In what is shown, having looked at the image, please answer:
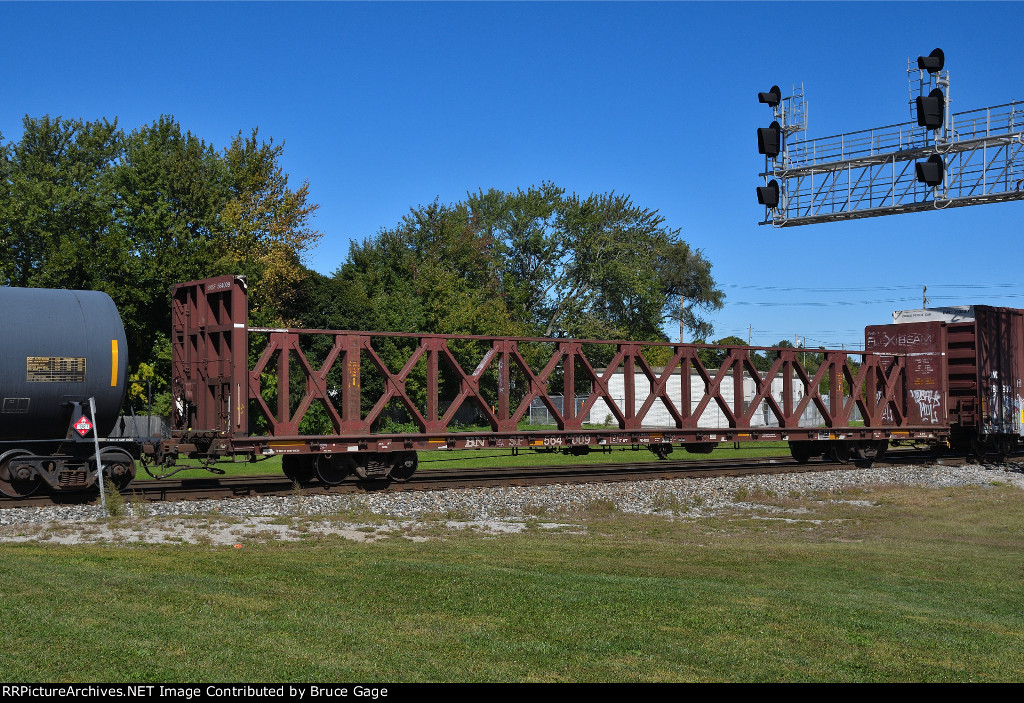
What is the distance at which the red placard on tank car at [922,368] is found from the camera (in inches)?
1222

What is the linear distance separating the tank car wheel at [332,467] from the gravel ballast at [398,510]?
1.85 metres

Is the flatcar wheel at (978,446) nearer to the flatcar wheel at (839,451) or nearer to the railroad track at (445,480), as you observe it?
the railroad track at (445,480)

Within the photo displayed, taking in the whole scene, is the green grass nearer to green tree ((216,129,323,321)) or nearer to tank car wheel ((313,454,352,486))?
→ tank car wheel ((313,454,352,486))

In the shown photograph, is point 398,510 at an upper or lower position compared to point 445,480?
lower

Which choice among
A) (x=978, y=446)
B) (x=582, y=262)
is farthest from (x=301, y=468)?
(x=582, y=262)

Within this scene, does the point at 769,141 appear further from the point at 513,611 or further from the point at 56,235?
the point at 56,235

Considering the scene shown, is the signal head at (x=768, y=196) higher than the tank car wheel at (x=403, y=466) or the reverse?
higher

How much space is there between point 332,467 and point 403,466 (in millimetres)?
1605

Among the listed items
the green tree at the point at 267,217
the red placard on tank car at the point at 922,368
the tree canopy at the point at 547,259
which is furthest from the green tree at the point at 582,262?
the red placard on tank car at the point at 922,368

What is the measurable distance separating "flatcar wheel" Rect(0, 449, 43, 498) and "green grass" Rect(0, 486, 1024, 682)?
16.8ft

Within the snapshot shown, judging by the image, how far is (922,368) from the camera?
1242 inches

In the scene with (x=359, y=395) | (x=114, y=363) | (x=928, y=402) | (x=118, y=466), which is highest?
(x=114, y=363)

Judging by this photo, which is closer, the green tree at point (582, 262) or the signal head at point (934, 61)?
the signal head at point (934, 61)

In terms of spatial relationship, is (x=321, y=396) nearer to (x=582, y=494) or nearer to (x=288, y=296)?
(x=582, y=494)
